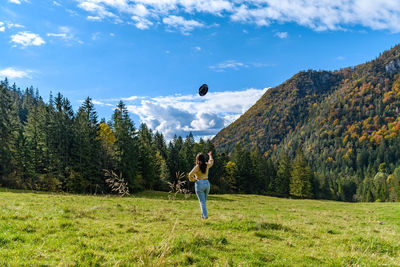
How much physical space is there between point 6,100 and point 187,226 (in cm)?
6389

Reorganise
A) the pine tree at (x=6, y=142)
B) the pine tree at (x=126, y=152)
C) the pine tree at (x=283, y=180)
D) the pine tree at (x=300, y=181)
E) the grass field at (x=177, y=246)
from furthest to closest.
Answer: the pine tree at (x=283, y=180) < the pine tree at (x=300, y=181) < the pine tree at (x=126, y=152) < the pine tree at (x=6, y=142) < the grass field at (x=177, y=246)

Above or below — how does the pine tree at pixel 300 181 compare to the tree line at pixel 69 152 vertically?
below

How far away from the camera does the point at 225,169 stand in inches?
3164

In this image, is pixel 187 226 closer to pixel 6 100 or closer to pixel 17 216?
pixel 17 216

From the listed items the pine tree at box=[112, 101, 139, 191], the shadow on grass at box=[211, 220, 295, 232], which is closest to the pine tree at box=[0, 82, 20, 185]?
the pine tree at box=[112, 101, 139, 191]

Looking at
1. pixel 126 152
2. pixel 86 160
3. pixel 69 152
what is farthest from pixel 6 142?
pixel 126 152

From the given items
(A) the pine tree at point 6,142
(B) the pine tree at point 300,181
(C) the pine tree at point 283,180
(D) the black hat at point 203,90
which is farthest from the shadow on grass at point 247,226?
(C) the pine tree at point 283,180

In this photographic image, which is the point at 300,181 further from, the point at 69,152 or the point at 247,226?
the point at 247,226

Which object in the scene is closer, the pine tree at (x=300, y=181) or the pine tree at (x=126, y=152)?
the pine tree at (x=126, y=152)

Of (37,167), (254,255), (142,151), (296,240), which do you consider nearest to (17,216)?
(254,255)

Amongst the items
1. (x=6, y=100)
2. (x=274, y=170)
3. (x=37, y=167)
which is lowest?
(x=274, y=170)

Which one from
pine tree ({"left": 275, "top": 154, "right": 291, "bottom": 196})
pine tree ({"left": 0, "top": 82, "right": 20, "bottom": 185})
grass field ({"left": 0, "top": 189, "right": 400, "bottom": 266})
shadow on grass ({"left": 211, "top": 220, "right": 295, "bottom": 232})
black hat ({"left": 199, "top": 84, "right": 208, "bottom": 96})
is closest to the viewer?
grass field ({"left": 0, "top": 189, "right": 400, "bottom": 266})

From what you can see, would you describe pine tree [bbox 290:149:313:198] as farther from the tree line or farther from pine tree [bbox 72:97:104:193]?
pine tree [bbox 72:97:104:193]

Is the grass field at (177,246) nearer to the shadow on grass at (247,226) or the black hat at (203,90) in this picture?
the shadow on grass at (247,226)
